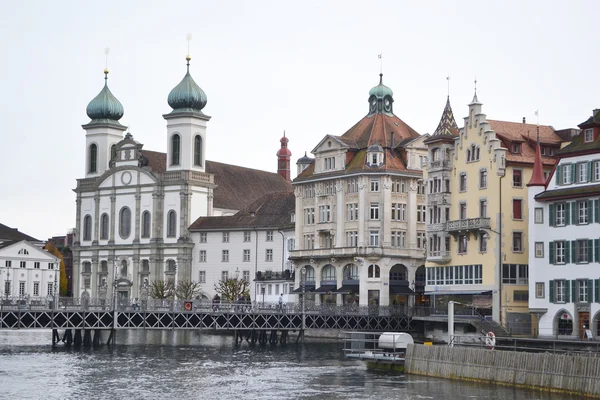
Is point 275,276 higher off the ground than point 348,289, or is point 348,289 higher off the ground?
point 275,276

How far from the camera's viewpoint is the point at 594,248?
277 feet

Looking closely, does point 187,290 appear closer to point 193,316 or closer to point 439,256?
point 193,316

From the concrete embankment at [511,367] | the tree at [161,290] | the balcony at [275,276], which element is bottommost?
the concrete embankment at [511,367]

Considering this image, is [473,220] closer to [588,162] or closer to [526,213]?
[526,213]

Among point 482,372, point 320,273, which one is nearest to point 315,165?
point 320,273

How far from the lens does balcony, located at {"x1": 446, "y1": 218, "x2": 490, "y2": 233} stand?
9806 centimetres

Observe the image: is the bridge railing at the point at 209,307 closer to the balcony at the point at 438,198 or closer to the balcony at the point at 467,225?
the balcony at the point at 467,225

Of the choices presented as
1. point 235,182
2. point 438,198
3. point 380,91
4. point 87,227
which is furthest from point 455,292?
point 87,227

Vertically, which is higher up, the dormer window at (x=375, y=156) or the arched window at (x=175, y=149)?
the arched window at (x=175, y=149)

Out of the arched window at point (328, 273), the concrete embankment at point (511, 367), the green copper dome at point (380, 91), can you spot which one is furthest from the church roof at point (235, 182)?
the concrete embankment at point (511, 367)

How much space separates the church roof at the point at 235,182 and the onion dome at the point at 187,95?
7877mm

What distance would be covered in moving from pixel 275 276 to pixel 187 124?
970 inches

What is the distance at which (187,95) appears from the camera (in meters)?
153

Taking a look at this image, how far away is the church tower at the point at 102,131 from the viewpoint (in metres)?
162
